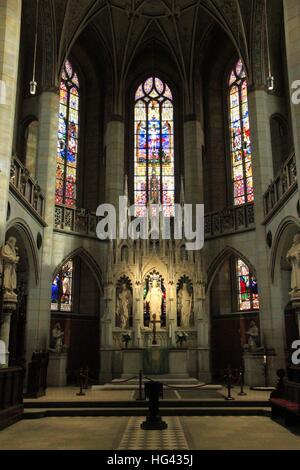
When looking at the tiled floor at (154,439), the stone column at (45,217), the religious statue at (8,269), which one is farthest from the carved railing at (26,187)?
the tiled floor at (154,439)

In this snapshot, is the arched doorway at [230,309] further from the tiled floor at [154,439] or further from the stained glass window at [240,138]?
the tiled floor at [154,439]

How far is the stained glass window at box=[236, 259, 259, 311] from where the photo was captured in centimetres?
2183

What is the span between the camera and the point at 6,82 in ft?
43.7

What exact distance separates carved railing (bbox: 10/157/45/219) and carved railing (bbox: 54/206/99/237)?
1811mm

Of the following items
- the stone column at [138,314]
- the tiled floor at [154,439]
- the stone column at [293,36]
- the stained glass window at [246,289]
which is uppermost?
the stone column at [293,36]

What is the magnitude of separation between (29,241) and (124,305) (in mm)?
5115

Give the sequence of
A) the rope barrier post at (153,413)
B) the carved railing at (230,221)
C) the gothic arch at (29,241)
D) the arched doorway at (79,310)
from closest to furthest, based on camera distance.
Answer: the rope barrier post at (153,413) < the gothic arch at (29,241) < the carved railing at (230,221) < the arched doorway at (79,310)

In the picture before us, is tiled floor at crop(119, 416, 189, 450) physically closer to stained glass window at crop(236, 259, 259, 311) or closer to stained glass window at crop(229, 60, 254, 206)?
stained glass window at crop(236, 259, 259, 311)

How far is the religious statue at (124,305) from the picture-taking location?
19844 mm

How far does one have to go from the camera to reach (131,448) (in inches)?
300

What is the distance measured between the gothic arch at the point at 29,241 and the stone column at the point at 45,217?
449mm

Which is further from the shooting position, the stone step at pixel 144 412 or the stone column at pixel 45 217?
the stone column at pixel 45 217

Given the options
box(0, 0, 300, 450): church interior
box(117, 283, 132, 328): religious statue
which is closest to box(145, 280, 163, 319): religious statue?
box(0, 0, 300, 450): church interior

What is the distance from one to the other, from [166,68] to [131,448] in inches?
897
